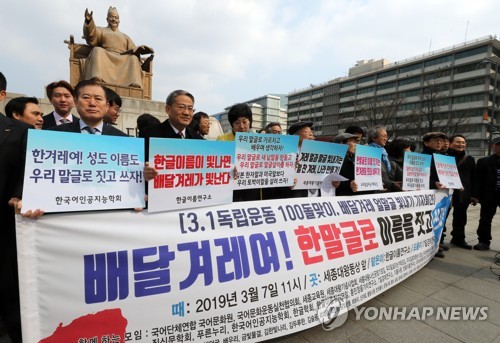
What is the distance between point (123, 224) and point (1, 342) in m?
1.44

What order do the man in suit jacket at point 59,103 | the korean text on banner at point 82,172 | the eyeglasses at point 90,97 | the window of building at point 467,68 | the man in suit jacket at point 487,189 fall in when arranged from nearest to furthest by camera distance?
the korean text on banner at point 82,172
the eyeglasses at point 90,97
the man in suit jacket at point 59,103
the man in suit jacket at point 487,189
the window of building at point 467,68

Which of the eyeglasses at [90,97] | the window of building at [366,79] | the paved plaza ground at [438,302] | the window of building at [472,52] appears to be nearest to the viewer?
the eyeglasses at [90,97]

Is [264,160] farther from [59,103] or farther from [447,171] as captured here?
[447,171]

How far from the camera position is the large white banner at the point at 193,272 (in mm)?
1569

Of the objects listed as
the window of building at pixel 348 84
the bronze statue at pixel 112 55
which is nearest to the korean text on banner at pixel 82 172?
the bronze statue at pixel 112 55

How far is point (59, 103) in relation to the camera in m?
3.17

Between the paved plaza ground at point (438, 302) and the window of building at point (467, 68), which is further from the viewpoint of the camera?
the window of building at point (467, 68)

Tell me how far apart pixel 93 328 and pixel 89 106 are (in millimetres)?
1453

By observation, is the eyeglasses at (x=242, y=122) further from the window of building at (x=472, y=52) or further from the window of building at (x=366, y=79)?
the window of building at (x=366, y=79)

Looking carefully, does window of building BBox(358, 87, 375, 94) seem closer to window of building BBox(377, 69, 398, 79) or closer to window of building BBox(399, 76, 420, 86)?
window of building BBox(377, 69, 398, 79)

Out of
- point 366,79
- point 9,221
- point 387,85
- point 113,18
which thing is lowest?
point 9,221

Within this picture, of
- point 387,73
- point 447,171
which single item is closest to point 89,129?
point 447,171

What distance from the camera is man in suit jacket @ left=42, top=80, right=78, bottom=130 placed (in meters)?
3.18

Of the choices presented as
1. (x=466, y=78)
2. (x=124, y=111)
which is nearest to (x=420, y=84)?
(x=466, y=78)
